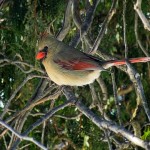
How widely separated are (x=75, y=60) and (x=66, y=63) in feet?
0.24

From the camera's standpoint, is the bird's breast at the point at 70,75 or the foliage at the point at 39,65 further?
the bird's breast at the point at 70,75

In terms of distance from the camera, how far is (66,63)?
12.6 feet

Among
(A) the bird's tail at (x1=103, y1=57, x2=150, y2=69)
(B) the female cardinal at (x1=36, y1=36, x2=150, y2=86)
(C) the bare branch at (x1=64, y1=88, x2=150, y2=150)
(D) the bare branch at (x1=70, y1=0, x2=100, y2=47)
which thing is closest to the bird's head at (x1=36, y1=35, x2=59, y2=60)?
(B) the female cardinal at (x1=36, y1=36, x2=150, y2=86)

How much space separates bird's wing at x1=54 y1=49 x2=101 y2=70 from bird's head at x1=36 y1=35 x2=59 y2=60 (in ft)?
0.21

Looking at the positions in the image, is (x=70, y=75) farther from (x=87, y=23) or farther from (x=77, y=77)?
(x=87, y=23)

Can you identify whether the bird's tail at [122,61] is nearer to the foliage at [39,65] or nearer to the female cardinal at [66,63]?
the female cardinal at [66,63]

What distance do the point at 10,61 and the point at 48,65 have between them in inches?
10.5

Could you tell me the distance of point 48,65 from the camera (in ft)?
12.6

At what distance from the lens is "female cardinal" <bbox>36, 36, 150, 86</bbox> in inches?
145

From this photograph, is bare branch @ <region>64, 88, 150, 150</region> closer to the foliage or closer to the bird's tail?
the bird's tail

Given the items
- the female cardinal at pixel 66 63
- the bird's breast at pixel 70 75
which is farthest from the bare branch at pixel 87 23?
the bird's breast at pixel 70 75

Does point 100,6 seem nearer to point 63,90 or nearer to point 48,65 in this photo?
point 48,65

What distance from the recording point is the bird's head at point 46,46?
12.3 ft

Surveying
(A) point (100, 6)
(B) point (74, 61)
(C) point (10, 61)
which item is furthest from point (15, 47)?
(A) point (100, 6)
